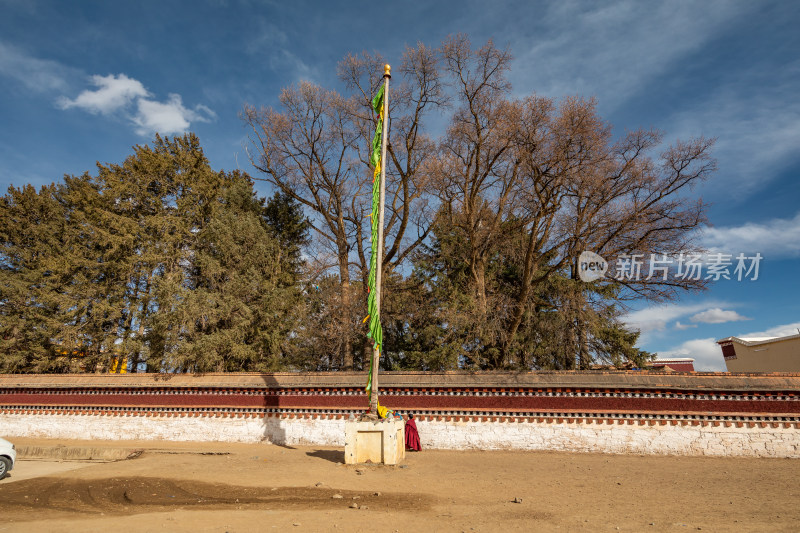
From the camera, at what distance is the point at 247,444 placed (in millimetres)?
14156

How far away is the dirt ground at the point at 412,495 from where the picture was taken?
19.5 ft

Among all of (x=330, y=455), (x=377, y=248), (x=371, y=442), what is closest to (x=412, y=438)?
(x=330, y=455)

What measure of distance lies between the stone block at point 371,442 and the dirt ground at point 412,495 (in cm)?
31

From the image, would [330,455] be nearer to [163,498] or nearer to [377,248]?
[163,498]

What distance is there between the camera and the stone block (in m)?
10.1

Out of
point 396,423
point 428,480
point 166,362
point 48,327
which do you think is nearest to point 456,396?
point 396,423

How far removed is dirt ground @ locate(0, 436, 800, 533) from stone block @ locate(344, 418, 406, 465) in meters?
0.31

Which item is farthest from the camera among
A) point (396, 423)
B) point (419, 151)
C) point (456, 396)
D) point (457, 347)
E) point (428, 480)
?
point (419, 151)

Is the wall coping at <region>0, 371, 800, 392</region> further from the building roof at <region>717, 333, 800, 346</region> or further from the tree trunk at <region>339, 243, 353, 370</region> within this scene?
the building roof at <region>717, 333, 800, 346</region>

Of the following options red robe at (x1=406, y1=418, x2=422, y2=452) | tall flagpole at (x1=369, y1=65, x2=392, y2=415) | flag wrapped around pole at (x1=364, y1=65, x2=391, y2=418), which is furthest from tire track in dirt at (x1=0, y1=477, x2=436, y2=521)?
red robe at (x1=406, y1=418, x2=422, y2=452)

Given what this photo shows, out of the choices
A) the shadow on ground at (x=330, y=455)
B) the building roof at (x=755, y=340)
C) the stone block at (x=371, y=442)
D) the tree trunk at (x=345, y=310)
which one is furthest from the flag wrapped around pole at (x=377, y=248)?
the building roof at (x=755, y=340)

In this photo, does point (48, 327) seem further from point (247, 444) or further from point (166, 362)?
point (247, 444)

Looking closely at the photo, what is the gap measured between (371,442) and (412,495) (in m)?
2.80

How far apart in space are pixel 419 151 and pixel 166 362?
15042 millimetres
